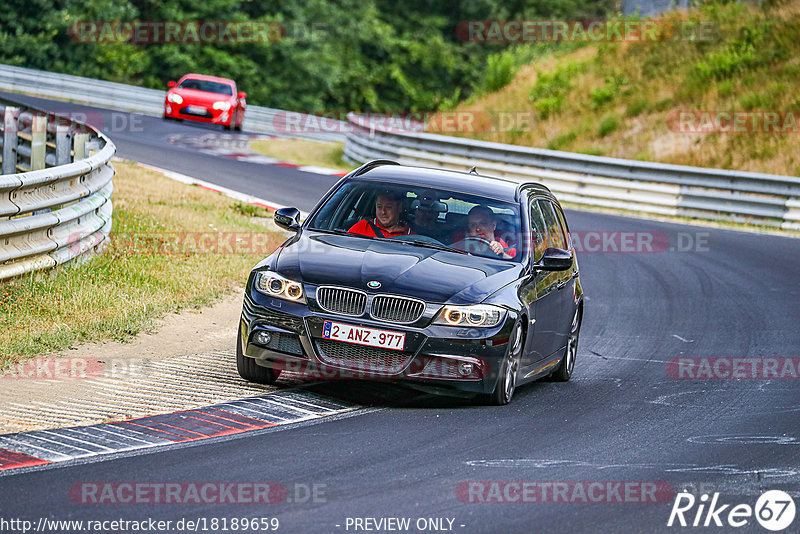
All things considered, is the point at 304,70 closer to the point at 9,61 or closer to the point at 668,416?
the point at 9,61

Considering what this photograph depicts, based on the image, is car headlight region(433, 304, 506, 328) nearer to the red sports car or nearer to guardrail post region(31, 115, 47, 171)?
guardrail post region(31, 115, 47, 171)

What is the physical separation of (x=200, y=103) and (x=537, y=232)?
89.7 feet

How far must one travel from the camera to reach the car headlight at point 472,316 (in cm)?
801

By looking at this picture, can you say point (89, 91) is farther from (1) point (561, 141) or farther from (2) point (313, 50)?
(1) point (561, 141)

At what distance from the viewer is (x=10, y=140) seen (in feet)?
54.2

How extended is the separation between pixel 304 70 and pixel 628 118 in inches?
974

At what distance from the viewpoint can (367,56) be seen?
206ft

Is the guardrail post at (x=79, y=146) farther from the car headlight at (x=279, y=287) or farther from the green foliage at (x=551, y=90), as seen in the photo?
the green foliage at (x=551, y=90)

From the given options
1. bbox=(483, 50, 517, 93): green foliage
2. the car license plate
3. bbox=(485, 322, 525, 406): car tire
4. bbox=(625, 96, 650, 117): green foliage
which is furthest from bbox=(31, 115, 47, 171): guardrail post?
bbox=(483, 50, 517, 93): green foliage

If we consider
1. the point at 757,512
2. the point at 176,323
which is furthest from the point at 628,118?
the point at 757,512

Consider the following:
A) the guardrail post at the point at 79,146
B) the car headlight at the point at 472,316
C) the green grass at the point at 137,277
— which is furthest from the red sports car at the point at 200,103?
the car headlight at the point at 472,316

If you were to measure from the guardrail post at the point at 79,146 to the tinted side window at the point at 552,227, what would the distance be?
22.8 ft

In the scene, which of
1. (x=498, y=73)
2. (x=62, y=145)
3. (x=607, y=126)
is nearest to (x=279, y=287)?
(x=62, y=145)

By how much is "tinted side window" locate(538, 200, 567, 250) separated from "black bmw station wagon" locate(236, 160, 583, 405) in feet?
1.06
